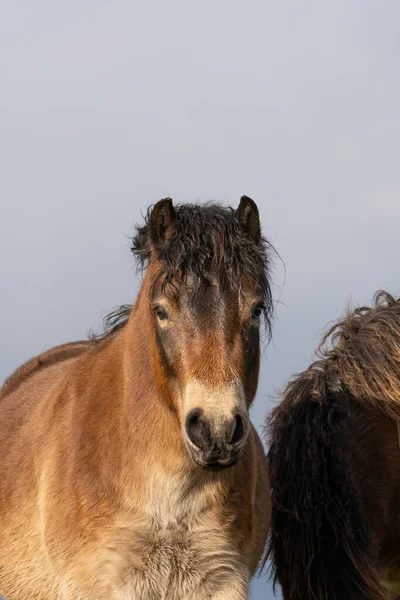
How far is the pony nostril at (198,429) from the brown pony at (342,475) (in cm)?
189

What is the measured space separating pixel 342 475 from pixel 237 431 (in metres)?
1.92

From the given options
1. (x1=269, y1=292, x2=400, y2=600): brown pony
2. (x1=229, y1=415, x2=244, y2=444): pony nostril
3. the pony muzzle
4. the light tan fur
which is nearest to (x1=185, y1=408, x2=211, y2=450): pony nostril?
the pony muzzle

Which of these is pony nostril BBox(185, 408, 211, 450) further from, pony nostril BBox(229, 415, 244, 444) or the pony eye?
the pony eye

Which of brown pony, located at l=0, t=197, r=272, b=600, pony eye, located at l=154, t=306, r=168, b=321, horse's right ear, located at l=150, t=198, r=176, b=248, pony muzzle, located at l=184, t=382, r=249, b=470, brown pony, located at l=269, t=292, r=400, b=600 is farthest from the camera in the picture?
brown pony, located at l=269, t=292, r=400, b=600

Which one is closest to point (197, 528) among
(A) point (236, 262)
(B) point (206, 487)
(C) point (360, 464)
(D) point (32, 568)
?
(B) point (206, 487)

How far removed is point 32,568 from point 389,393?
2.39 m

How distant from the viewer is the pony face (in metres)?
4.17

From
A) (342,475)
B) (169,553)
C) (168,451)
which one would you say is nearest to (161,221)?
(168,451)

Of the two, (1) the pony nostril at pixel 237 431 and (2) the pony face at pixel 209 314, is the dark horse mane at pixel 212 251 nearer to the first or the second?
(2) the pony face at pixel 209 314

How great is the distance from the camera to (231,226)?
4.71 metres

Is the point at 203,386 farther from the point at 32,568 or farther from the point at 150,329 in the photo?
the point at 32,568

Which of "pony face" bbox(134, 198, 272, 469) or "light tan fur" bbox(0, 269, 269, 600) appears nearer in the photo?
"pony face" bbox(134, 198, 272, 469)

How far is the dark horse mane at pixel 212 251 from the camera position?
14.9 feet

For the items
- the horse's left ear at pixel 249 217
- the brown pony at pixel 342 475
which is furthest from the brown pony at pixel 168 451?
the brown pony at pixel 342 475
